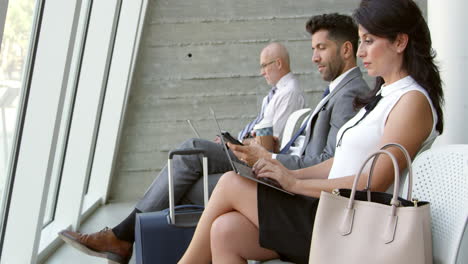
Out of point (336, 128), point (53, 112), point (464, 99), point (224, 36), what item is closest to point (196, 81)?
point (224, 36)

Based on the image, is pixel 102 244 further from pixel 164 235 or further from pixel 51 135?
pixel 51 135

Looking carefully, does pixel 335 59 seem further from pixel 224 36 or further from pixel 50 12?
pixel 224 36

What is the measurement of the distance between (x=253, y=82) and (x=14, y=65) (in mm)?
4232

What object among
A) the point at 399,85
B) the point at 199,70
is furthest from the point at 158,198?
the point at 199,70

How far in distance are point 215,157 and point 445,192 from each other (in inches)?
68.3

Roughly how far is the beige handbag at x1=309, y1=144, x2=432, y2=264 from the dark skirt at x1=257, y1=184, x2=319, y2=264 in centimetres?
38

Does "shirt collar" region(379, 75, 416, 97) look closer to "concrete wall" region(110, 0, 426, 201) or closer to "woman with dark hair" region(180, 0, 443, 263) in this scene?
"woman with dark hair" region(180, 0, 443, 263)

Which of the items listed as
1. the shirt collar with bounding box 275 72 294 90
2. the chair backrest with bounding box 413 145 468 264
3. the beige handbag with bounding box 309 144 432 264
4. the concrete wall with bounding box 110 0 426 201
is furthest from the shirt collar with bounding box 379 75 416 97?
the concrete wall with bounding box 110 0 426 201

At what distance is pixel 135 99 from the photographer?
23.2 ft

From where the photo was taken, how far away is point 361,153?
7.57ft

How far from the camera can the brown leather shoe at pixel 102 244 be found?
10.7 feet

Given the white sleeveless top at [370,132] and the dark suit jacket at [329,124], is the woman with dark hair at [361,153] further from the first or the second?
the dark suit jacket at [329,124]

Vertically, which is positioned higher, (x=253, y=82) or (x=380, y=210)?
(x=253, y=82)

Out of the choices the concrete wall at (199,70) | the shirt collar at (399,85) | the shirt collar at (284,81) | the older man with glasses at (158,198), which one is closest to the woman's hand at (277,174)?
the shirt collar at (399,85)
